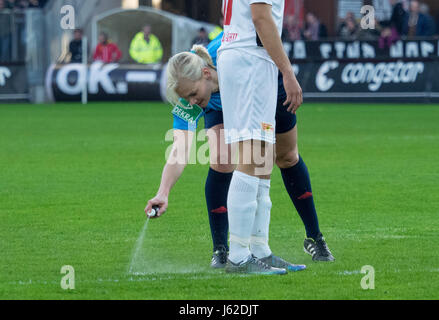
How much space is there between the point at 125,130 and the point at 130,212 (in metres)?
8.09

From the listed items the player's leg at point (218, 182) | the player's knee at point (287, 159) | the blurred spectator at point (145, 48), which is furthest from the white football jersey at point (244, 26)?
the blurred spectator at point (145, 48)

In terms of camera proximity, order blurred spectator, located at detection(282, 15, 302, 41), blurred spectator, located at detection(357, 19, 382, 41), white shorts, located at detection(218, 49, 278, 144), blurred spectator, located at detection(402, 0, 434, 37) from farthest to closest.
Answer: blurred spectator, located at detection(282, 15, 302, 41) < blurred spectator, located at detection(357, 19, 382, 41) < blurred spectator, located at detection(402, 0, 434, 37) < white shorts, located at detection(218, 49, 278, 144)

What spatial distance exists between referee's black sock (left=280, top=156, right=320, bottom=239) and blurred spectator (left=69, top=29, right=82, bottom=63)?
1939 centimetres

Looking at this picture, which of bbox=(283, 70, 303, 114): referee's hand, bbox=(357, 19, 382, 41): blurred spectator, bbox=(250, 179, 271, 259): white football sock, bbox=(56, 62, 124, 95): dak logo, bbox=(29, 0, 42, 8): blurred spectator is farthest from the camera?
bbox=(29, 0, 42, 8): blurred spectator

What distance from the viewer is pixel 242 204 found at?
500 cm

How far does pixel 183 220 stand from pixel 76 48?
1787 centimetres

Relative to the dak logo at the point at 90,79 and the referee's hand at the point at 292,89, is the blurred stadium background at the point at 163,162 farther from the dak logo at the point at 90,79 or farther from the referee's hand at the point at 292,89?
the referee's hand at the point at 292,89

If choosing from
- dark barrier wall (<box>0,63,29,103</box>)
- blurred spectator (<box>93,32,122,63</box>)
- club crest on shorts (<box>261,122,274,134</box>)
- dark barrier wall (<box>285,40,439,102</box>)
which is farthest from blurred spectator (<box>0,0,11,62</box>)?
club crest on shorts (<box>261,122,274,134</box>)

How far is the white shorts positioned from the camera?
4.89 meters

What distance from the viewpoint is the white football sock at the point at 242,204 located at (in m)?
5.00

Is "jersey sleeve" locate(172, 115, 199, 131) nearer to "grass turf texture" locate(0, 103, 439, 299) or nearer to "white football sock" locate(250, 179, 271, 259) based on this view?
"white football sock" locate(250, 179, 271, 259)

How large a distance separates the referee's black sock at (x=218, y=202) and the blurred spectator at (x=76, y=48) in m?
19.4

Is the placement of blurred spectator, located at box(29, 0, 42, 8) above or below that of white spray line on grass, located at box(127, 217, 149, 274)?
above
